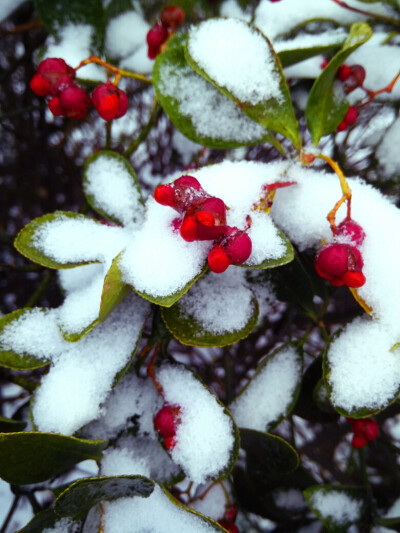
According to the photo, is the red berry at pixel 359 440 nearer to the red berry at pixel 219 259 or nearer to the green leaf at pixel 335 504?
the green leaf at pixel 335 504

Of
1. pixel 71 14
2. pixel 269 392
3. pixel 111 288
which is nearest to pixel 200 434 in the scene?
pixel 269 392

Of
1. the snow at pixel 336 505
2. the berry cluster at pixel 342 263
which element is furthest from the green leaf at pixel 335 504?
the berry cluster at pixel 342 263

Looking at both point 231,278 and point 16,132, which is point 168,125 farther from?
point 231,278

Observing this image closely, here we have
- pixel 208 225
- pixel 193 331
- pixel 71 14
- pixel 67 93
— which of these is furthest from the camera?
pixel 71 14

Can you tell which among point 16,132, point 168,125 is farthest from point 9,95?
point 168,125

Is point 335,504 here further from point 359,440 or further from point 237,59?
point 237,59
